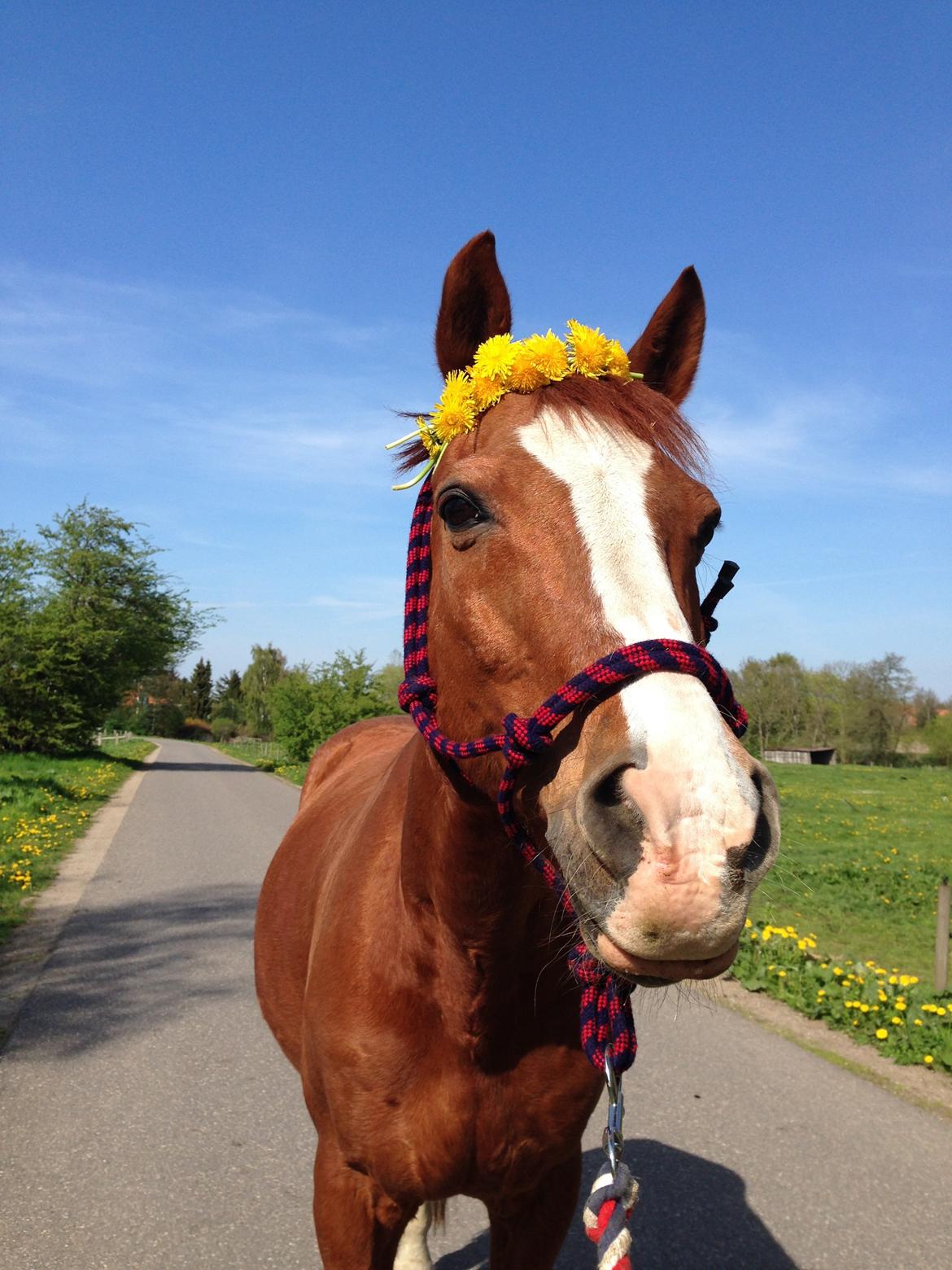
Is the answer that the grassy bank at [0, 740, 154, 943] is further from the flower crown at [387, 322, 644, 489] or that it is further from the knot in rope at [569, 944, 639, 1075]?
the flower crown at [387, 322, 644, 489]

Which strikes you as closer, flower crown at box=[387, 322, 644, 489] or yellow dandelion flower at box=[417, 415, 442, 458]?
flower crown at box=[387, 322, 644, 489]

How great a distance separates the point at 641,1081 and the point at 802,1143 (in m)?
1.04

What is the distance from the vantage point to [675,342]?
2.36 metres

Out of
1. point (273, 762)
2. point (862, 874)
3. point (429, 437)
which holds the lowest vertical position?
point (862, 874)

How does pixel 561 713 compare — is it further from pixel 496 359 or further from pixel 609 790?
pixel 496 359

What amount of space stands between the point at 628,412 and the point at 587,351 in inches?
8.2

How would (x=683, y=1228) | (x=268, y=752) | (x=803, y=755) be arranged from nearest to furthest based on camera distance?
(x=683, y=1228) < (x=268, y=752) < (x=803, y=755)

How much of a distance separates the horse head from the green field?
241 millimetres

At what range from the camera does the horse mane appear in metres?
1.87

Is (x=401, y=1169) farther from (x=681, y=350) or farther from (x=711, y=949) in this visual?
(x=681, y=350)

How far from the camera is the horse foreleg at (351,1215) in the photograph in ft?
7.52

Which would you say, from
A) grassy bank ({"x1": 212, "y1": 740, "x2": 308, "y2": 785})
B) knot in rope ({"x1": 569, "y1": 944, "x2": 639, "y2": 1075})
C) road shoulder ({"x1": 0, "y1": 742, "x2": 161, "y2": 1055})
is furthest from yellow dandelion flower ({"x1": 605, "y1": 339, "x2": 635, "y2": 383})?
grassy bank ({"x1": 212, "y1": 740, "x2": 308, "y2": 785})

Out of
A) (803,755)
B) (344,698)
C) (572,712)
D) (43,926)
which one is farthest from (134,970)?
(803,755)

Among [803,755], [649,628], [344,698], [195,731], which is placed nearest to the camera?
[649,628]
